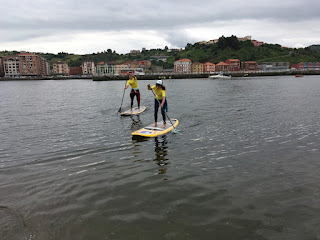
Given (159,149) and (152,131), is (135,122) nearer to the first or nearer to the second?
(152,131)

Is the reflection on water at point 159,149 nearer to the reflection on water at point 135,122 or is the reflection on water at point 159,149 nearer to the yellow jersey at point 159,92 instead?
the yellow jersey at point 159,92

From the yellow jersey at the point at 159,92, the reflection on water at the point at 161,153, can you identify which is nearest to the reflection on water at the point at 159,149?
the reflection on water at the point at 161,153

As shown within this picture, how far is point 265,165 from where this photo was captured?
9109 millimetres

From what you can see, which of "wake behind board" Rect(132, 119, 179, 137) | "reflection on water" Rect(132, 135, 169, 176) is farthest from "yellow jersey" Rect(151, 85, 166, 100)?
"reflection on water" Rect(132, 135, 169, 176)

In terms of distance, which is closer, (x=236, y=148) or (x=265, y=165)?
(x=265, y=165)

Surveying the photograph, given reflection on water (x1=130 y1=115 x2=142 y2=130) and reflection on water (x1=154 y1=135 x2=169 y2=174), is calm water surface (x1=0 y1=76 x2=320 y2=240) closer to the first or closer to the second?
reflection on water (x1=154 y1=135 x2=169 y2=174)

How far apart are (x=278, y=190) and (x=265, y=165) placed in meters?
2.08

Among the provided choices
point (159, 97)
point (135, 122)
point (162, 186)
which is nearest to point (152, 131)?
point (159, 97)

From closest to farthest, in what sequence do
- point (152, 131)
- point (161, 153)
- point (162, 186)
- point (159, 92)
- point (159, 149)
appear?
point (162, 186), point (161, 153), point (159, 149), point (152, 131), point (159, 92)

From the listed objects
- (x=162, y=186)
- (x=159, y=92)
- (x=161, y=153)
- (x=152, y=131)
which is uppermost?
(x=159, y=92)

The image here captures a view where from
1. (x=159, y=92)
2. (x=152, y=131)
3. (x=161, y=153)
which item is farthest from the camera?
(x=159, y=92)

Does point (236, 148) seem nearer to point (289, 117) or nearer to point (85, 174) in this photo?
point (85, 174)

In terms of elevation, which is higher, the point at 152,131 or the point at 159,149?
the point at 152,131

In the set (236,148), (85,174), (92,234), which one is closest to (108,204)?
(92,234)
